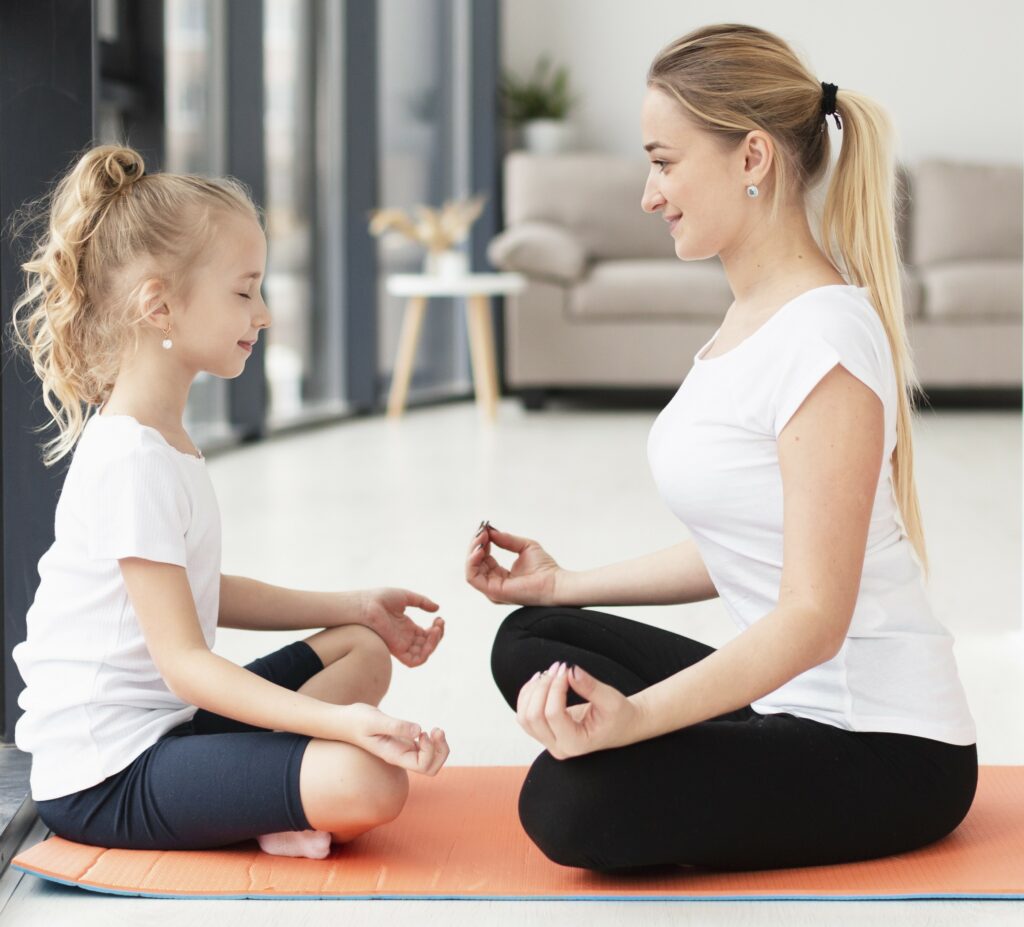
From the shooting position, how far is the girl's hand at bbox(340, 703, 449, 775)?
4.05ft

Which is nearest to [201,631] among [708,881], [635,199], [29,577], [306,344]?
[29,577]

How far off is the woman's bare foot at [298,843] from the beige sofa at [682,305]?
167 inches

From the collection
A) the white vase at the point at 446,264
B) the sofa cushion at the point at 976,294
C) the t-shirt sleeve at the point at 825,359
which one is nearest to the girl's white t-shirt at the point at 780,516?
the t-shirt sleeve at the point at 825,359

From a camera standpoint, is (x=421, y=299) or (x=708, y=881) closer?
(x=708, y=881)

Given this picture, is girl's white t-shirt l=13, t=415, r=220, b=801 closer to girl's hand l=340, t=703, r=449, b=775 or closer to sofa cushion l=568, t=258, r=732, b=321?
girl's hand l=340, t=703, r=449, b=775

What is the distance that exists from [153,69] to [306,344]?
4.28 ft

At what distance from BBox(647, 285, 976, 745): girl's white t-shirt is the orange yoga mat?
0.41 feet

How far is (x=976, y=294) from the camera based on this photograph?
17.6ft

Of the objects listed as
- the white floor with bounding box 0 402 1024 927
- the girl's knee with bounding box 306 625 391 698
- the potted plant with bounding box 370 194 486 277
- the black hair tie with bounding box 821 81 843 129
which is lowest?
the white floor with bounding box 0 402 1024 927

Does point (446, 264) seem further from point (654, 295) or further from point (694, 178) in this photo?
point (694, 178)

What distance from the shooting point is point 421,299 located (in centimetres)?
531

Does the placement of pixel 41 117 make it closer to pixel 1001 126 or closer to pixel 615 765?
pixel 615 765

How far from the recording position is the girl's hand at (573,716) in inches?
45.4

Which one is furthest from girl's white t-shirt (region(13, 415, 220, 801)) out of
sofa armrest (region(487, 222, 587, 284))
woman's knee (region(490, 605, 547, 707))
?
sofa armrest (region(487, 222, 587, 284))
